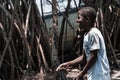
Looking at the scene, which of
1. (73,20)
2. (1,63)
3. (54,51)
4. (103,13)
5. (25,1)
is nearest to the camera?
(1,63)

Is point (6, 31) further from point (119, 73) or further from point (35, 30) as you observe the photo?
point (119, 73)

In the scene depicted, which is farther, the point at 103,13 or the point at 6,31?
the point at 103,13

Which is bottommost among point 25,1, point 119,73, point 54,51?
point 119,73

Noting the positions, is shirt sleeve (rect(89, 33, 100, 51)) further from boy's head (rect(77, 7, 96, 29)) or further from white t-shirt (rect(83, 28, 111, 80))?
boy's head (rect(77, 7, 96, 29))

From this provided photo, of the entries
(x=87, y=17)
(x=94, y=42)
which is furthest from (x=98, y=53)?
(x=87, y=17)

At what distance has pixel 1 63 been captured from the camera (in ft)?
19.8

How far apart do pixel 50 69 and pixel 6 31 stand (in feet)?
2.86

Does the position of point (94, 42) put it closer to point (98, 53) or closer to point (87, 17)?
point (98, 53)

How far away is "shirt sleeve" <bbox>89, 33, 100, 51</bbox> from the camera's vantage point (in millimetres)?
3667

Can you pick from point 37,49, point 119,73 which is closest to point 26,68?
point 37,49

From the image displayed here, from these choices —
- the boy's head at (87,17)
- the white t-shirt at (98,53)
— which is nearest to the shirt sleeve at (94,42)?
the white t-shirt at (98,53)

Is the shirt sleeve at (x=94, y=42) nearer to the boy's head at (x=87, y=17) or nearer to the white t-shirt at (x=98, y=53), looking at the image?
the white t-shirt at (x=98, y=53)

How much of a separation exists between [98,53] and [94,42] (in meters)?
0.10

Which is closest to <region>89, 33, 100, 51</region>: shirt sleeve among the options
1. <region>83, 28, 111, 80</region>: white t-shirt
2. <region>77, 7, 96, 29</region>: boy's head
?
<region>83, 28, 111, 80</region>: white t-shirt
